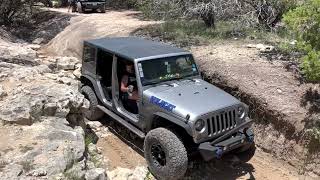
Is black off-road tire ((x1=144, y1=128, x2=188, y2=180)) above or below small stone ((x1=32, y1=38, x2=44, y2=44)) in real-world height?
above

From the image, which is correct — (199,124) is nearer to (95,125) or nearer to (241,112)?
(241,112)

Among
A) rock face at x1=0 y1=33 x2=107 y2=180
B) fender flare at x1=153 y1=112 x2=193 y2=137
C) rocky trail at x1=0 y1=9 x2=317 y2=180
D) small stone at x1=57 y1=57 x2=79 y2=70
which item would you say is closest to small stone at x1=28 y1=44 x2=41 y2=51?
small stone at x1=57 y1=57 x2=79 y2=70

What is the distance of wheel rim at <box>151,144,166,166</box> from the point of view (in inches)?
253

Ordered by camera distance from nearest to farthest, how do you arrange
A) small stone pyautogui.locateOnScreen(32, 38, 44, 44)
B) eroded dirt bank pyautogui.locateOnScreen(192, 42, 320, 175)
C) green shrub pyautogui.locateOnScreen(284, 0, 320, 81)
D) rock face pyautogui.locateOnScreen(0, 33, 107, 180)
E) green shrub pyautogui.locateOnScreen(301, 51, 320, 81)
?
rock face pyautogui.locateOnScreen(0, 33, 107, 180) → green shrub pyautogui.locateOnScreen(301, 51, 320, 81) → green shrub pyautogui.locateOnScreen(284, 0, 320, 81) → eroded dirt bank pyautogui.locateOnScreen(192, 42, 320, 175) → small stone pyautogui.locateOnScreen(32, 38, 44, 44)

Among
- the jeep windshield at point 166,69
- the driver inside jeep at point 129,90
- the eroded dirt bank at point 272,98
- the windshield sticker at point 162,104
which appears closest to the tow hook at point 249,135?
the eroded dirt bank at point 272,98

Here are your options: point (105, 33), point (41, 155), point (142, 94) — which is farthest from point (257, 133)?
point (105, 33)

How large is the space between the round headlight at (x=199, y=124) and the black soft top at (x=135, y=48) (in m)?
1.63

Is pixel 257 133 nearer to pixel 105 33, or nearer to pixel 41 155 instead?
pixel 41 155

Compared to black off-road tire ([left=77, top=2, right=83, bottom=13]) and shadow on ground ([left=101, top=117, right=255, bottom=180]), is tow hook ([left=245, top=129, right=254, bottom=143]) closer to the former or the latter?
shadow on ground ([left=101, top=117, right=255, bottom=180])

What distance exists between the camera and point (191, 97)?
654cm

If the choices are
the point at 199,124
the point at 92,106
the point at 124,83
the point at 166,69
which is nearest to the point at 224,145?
the point at 199,124

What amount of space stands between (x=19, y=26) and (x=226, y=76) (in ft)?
40.6

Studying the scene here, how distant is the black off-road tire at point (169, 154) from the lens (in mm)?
6086

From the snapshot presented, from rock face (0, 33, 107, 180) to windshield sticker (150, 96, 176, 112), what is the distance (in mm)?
1208
